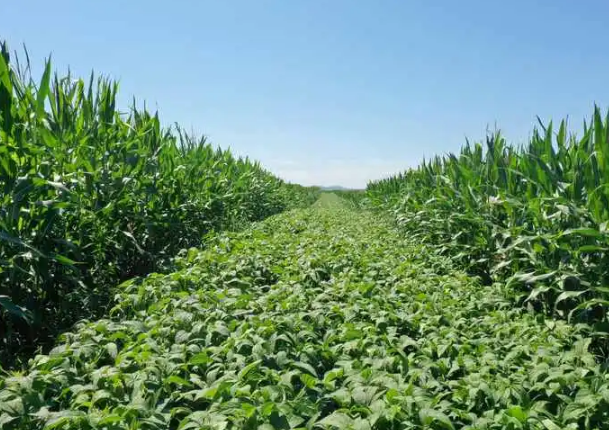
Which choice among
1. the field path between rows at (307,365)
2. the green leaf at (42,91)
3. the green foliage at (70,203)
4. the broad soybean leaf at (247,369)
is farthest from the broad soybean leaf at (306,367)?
the green leaf at (42,91)

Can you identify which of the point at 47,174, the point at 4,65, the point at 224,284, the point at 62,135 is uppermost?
the point at 4,65

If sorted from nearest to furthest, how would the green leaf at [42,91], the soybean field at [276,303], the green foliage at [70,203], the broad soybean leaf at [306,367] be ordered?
1. the soybean field at [276,303]
2. the broad soybean leaf at [306,367]
3. the green foliage at [70,203]
4. the green leaf at [42,91]

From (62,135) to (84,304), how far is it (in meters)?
1.48

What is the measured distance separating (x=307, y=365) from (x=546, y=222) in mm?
2780

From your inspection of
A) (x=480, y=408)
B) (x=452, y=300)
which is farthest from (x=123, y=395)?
(x=452, y=300)

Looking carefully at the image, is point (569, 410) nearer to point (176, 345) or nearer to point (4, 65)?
point (176, 345)

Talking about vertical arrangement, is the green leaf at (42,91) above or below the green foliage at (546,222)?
above

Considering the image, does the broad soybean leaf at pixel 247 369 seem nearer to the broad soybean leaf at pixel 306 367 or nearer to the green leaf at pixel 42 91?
the broad soybean leaf at pixel 306 367

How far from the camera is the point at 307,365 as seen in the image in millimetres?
2314

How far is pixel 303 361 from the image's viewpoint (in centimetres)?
250

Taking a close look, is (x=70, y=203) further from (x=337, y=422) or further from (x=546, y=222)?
(x=546, y=222)

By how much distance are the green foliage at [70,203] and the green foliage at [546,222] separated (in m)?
3.53

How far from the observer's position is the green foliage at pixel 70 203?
136 inches

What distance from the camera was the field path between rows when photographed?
1.94 meters
